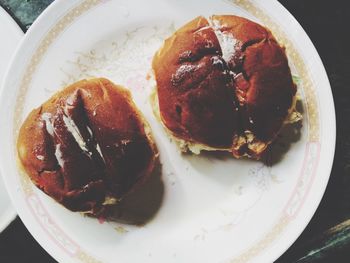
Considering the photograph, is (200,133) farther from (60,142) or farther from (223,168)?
(60,142)

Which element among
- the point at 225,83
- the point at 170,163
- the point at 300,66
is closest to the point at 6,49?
the point at 170,163

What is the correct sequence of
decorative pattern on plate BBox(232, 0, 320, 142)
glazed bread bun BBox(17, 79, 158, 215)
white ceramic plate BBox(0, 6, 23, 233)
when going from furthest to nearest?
white ceramic plate BBox(0, 6, 23, 233) < decorative pattern on plate BBox(232, 0, 320, 142) < glazed bread bun BBox(17, 79, 158, 215)

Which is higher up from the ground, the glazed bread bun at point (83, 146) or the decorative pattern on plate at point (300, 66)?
the glazed bread bun at point (83, 146)

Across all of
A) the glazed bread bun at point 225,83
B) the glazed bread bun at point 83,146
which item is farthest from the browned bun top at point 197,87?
the glazed bread bun at point 83,146

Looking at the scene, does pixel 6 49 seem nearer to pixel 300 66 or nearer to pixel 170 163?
pixel 170 163

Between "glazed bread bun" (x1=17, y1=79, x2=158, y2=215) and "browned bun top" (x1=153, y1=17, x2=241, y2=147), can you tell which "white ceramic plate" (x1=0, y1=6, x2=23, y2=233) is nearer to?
"glazed bread bun" (x1=17, y1=79, x2=158, y2=215)

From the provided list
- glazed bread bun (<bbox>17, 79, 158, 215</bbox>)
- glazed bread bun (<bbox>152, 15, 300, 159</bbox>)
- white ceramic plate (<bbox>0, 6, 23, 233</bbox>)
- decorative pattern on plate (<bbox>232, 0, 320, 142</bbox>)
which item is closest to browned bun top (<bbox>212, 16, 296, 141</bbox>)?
glazed bread bun (<bbox>152, 15, 300, 159</bbox>)

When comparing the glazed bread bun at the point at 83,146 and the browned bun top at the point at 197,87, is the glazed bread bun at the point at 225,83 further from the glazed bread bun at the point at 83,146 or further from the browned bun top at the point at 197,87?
the glazed bread bun at the point at 83,146
